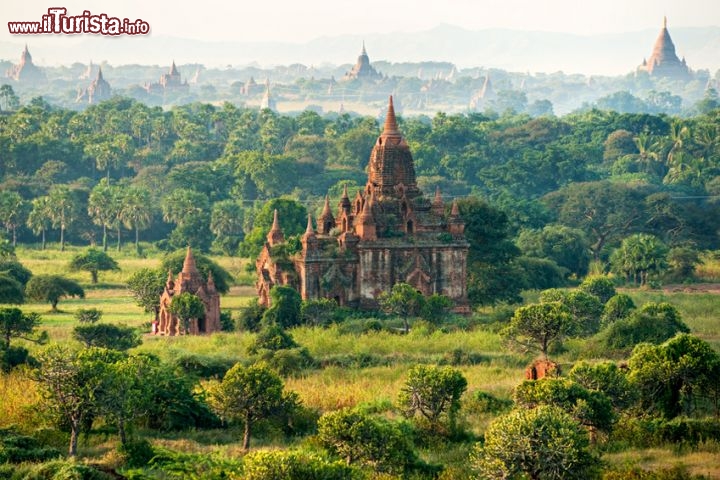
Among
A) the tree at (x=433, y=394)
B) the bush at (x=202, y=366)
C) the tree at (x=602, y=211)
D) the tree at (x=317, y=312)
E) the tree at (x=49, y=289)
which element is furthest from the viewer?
the tree at (x=602, y=211)

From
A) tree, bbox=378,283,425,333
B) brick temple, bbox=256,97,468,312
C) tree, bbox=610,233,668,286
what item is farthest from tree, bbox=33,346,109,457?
tree, bbox=610,233,668,286

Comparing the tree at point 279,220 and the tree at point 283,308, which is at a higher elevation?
the tree at point 279,220

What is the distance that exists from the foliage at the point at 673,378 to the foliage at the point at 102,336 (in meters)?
19.1

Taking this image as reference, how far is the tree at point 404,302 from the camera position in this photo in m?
56.7

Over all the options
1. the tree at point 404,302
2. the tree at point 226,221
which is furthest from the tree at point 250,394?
the tree at point 226,221

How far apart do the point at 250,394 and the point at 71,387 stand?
477 centimetres

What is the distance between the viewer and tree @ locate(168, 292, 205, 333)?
56906 mm

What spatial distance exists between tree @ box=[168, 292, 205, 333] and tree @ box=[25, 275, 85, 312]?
8.78m

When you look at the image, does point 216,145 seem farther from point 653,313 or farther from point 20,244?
point 653,313

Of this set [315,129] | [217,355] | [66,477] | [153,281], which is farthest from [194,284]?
[315,129]

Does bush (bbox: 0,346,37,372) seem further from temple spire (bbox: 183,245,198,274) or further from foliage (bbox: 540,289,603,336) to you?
foliage (bbox: 540,289,603,336)

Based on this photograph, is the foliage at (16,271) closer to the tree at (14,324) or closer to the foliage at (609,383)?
the tree at (14,324)

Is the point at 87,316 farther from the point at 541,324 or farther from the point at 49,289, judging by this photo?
the point at 541,324

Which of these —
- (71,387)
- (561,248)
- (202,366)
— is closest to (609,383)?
(202,366)
